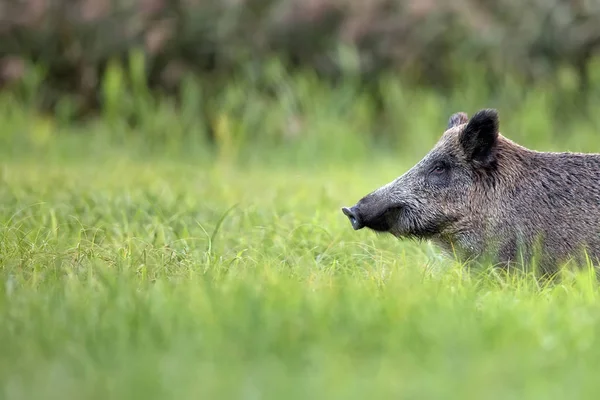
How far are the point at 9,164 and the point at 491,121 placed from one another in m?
5.35

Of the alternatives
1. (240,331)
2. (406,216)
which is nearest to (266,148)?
(406,216)

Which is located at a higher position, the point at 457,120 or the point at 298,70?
the point at 457,120

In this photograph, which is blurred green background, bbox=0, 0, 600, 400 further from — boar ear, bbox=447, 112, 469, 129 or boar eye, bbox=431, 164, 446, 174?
boar ear, bbox=447, 112, 469, 129

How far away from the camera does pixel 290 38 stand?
11.8 meters

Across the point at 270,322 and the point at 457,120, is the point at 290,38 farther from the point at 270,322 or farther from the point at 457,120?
the point at 270,322

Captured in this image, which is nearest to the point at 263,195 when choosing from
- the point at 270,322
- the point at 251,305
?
the point at 251,305

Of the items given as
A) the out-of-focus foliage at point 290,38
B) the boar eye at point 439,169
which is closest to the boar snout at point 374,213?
the boar eye at point 439,169

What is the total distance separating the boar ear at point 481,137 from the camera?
17.0 ft

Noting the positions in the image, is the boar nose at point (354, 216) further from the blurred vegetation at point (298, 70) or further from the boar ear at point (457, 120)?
the blurred vegetation at point (298, 70)

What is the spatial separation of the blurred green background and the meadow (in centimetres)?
1

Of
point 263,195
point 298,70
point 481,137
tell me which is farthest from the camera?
point 298,70

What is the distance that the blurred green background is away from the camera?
3.17m

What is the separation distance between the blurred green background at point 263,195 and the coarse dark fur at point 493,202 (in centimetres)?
23

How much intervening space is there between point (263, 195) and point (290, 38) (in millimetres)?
4489
